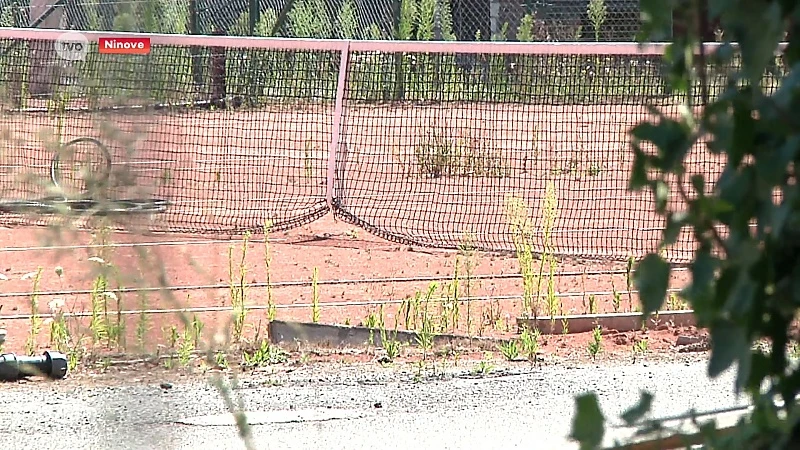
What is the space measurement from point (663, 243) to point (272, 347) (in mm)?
5850

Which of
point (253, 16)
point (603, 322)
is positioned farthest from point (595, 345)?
point (253, 16)

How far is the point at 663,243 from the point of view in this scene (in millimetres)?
1605

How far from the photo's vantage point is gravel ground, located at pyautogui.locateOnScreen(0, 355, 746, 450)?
5.48 metres

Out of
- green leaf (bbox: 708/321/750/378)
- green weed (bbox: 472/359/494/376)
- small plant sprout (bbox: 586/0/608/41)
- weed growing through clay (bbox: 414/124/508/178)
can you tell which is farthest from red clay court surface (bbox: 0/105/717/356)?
small plant sprout (bbox: 586/0/608/41)

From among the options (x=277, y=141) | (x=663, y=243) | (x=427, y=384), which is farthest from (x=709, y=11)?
(x=277, y=141)

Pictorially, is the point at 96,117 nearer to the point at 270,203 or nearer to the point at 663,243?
the point at 663,243

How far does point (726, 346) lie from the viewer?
5.01ft

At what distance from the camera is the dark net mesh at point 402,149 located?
1223 centimetres

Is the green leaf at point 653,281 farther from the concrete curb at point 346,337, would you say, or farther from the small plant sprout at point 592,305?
the small plant sprout at point 592,305

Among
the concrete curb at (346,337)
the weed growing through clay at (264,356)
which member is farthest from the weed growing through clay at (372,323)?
the weed growing through clay at (264,356)

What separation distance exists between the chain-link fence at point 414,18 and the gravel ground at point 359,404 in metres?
17.9

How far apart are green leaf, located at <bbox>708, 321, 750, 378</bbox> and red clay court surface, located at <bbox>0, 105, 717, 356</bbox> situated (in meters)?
0.96

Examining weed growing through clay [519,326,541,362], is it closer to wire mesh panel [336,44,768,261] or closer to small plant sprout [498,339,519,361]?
small plant sprout [498,339,519,361]

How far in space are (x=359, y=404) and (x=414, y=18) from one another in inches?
831
